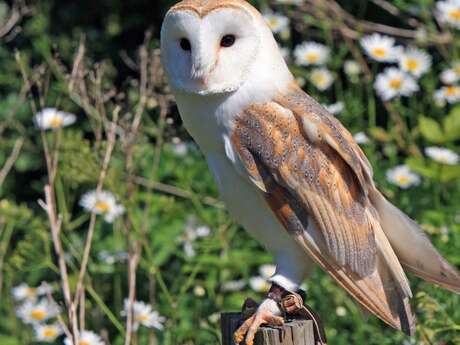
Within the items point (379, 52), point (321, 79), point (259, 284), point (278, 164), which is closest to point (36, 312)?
point (259, 284)

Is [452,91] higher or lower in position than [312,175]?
lower

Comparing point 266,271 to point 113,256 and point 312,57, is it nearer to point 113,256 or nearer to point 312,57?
point 113,256

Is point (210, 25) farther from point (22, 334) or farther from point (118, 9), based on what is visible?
point (118, 9)

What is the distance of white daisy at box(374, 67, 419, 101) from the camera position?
177 inches

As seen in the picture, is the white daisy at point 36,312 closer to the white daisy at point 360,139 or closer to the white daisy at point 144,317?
the white daisy at point 144,317

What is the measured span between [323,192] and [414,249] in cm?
28

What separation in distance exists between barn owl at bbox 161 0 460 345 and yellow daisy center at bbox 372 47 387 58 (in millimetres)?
1946

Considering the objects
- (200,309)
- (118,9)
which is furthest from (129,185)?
(118,9)

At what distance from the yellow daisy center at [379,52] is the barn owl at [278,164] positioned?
6.38 feet

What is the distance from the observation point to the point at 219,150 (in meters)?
2.63

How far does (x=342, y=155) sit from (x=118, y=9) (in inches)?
134

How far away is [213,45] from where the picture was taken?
2525 mm

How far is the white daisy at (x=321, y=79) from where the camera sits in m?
4.70

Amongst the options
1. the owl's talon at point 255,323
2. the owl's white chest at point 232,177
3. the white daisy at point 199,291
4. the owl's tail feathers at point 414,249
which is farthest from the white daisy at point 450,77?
the owl's talon at point 255,323
